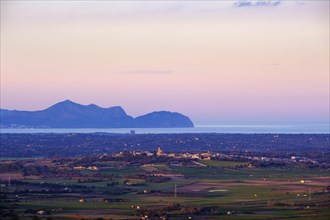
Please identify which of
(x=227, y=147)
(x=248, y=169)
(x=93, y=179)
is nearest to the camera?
(x=93, y=179)

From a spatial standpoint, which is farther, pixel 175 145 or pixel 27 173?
pixel 175 145

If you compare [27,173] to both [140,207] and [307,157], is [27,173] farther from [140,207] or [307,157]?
[307,157]

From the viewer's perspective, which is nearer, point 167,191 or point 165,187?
point 167,191

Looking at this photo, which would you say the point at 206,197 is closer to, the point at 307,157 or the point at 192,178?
the point at 192,178

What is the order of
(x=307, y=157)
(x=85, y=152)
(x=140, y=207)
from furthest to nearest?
(x=85, y=152)
(x=307, y=157)
(x=140, y=207)

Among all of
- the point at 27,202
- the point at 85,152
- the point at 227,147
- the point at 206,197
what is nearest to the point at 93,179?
the point at 206,197

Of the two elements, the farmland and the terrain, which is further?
the terrain

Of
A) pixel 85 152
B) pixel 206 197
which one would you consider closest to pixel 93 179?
pixel 206 197

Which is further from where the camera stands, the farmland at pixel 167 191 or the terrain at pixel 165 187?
the terrain at pixel 165 187

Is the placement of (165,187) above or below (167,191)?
above
